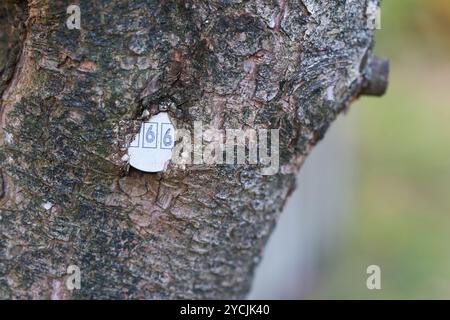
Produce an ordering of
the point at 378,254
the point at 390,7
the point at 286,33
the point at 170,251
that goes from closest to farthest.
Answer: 1. the point at 286,33
2. the point at 170,251
3. the point at 390,7
4. the point at 378,254

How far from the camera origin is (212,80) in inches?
22.2

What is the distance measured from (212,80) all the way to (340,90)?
0.18 meters

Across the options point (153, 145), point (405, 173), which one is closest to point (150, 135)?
point (153, 145)

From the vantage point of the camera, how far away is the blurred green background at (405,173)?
2.07 m

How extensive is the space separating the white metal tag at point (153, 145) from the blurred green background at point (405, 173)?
5.14 ft

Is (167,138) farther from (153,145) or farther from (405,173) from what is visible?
(405,173)

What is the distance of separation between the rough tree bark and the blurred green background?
1488mm

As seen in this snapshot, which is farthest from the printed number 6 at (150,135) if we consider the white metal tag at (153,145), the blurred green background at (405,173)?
the blurred green background at (405,173)

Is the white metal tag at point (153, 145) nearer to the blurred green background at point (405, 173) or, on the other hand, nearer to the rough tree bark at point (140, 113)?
the rough tree bark at point (140, 113)

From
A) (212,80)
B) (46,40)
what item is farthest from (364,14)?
(46,40)

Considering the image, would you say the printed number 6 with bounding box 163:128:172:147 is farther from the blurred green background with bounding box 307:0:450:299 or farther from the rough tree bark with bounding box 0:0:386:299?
the blurred green background with bounding box 307:0:450:299

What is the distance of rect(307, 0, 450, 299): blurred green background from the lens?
6.79 ft

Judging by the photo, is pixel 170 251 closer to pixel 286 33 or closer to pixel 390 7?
pixel 286 33

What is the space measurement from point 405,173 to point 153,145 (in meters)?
2.16
